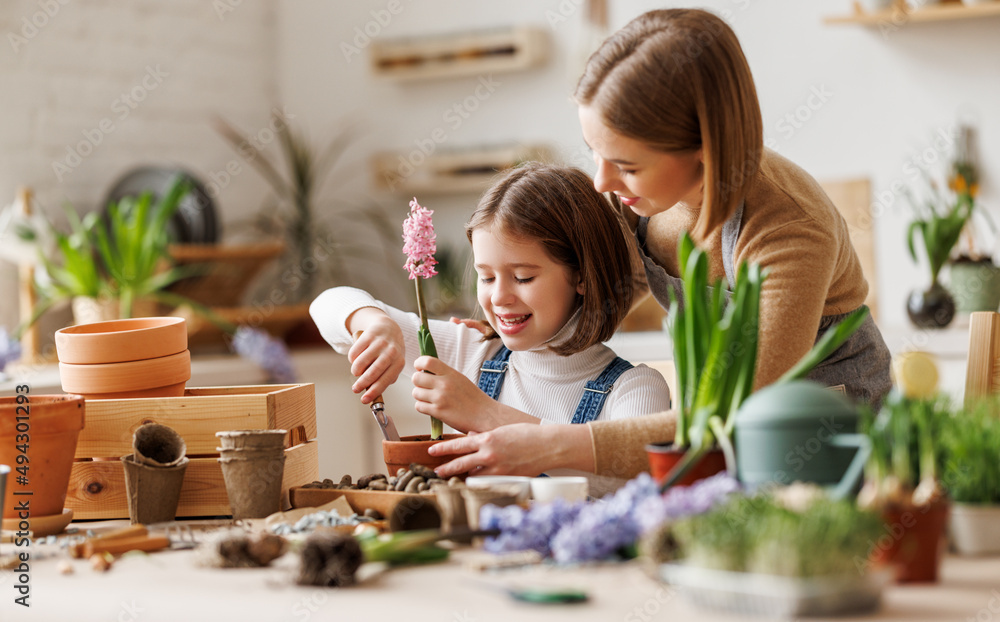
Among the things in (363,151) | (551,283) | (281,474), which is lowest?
(281,474)

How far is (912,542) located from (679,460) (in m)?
0.25

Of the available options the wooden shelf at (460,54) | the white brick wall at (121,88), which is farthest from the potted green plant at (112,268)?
the wooden shelf at (460,54)

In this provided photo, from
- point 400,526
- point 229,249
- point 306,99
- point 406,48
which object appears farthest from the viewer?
point 306,99

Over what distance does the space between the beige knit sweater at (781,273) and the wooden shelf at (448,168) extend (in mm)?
2405

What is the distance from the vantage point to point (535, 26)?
386 centimetres

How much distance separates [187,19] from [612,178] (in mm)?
3065

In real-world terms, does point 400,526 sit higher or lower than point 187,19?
lower

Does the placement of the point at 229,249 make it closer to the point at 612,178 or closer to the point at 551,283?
the point at 551,283

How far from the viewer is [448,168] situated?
13.1 feet

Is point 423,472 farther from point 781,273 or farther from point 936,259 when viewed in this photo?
point 936,259

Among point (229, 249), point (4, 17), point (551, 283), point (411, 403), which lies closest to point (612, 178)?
Result: point (551, 283)

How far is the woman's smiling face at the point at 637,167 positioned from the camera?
1291 millimetres

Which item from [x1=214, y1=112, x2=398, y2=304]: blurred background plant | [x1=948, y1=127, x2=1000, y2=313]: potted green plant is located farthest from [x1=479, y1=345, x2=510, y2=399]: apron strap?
[x1=214, y1=112, x2=398, y2=304]: blurred background plant

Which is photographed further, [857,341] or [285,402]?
[857,341]
